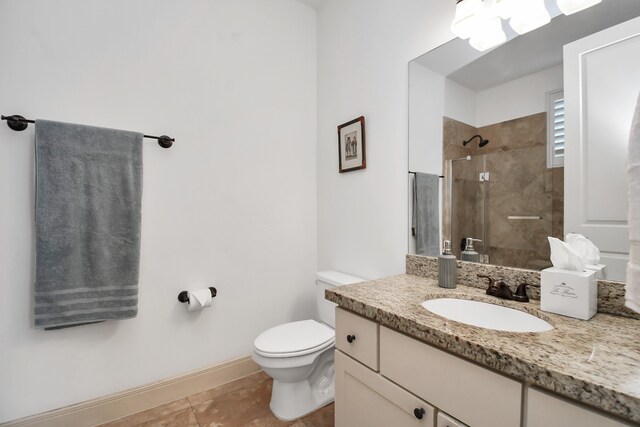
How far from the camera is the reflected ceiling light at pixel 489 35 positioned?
1114 mm

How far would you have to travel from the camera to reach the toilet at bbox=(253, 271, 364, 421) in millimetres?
1340

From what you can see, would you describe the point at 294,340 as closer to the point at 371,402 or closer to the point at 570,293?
the point at 371,402

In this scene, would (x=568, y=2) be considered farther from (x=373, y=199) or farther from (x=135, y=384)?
(x=135, y=384)

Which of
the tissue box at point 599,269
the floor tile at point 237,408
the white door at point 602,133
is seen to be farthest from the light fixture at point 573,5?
the floor tile at point 237,408

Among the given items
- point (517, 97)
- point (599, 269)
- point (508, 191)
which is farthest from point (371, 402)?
point (517, 97)

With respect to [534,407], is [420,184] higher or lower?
higher

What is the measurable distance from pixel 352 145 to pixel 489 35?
0.88 meters

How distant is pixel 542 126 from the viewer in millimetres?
1001

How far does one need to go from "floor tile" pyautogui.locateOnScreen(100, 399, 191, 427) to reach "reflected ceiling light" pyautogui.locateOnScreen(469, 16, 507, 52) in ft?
7.73

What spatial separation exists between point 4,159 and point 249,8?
163 centimetres

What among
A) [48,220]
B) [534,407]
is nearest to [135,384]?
[48,220]

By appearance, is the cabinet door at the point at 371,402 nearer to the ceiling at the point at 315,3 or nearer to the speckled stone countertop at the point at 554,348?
the speckled stone countertop at the point at 554,348

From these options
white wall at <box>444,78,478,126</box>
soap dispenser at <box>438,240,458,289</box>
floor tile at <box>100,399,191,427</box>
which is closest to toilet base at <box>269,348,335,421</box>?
floor tile at <box>100,399,191,427</box>

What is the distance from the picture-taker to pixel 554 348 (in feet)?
2.02
